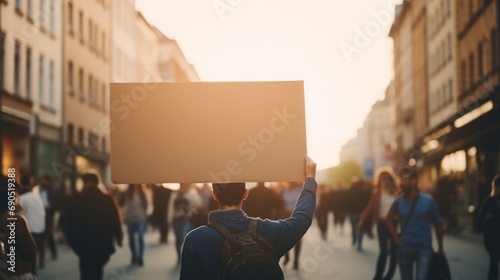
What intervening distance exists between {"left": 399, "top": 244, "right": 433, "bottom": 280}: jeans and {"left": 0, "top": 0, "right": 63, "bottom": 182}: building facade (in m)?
21.0

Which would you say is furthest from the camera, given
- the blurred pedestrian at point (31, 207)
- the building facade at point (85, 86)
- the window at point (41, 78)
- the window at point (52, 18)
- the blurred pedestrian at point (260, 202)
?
the building facade at point (85, 86)

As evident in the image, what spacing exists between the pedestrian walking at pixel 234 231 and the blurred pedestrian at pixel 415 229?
17.3 ft

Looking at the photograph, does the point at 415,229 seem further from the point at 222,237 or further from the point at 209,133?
the point at 209,133

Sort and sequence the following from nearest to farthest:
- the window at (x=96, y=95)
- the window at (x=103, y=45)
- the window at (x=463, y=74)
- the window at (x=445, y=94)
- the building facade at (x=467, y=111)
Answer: the building facade at (x=467, y=111) < the window at (x=463, y=74) < the window at (x=445, y=94) < the window at (x=96, y=95) < the window at (x=103, y=45)

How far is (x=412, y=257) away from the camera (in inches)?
404

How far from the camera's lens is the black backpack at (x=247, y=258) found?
452cm

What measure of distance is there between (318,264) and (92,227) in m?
7.94

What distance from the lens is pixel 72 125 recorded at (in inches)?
1726

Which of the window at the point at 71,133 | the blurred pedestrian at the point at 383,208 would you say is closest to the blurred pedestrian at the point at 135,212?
the blurred pedestrian at the point at 383,208

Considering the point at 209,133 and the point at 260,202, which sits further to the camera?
the point at 260,202

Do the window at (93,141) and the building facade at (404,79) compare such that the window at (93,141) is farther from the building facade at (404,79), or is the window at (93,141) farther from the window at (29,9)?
the building facade at (404,79)

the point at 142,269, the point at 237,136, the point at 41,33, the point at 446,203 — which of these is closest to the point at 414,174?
the point at 237,136

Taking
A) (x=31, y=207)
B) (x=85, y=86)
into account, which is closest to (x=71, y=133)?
(x=85, y=86)

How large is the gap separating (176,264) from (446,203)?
13711mm
